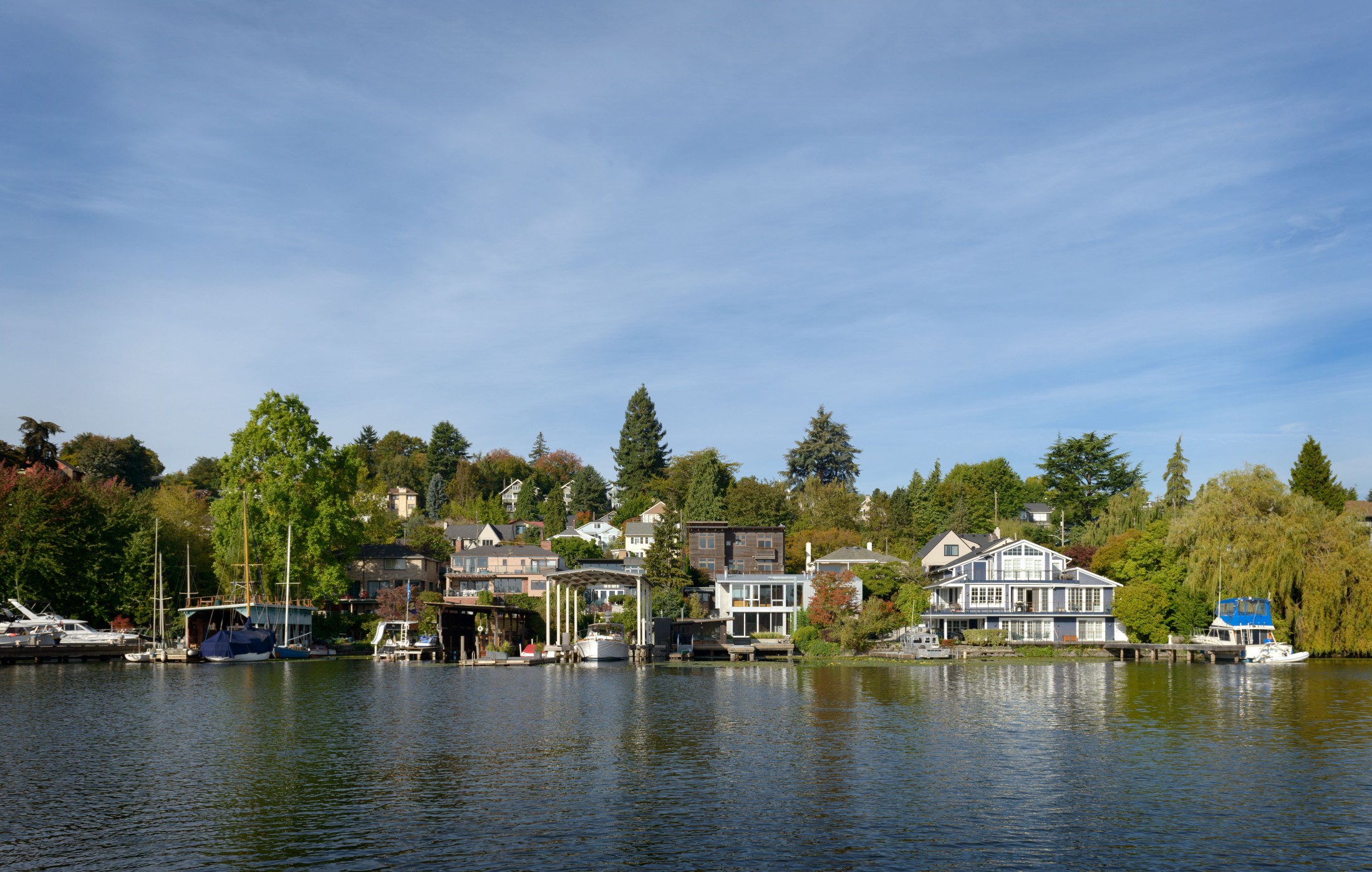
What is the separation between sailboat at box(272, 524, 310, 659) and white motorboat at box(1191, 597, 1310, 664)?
71.9 metres

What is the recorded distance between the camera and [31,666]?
72.6m

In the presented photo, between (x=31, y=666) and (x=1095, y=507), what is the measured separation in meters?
109

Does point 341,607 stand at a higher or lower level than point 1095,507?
lower

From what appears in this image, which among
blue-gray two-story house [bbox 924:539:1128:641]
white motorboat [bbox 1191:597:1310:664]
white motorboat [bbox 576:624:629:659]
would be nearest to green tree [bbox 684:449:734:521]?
blue-gray two-story house [bbox 924:539:1128:641]

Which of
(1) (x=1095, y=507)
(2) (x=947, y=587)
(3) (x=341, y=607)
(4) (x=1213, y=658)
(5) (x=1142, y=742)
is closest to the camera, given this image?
(5) (x=1142, y=742)

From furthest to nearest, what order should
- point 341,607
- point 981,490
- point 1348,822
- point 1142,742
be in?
point 981,490, point 341,607, point 1142,742, point 1348,822

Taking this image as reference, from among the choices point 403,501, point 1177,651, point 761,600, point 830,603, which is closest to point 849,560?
point 761,600

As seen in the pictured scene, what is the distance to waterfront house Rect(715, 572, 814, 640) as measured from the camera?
93.8 m

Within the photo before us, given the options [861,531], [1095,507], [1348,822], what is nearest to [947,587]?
[861,531]

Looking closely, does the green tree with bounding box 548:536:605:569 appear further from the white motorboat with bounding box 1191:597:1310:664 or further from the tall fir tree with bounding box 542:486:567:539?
the white motorboat with bounding box 1191:597:1310:664

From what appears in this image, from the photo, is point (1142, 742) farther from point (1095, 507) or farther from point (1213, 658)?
point (1095, 507)

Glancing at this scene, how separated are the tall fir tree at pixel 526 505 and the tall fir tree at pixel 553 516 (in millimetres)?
7969

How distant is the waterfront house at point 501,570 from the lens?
343 ft

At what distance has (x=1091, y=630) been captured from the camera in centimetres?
8912
